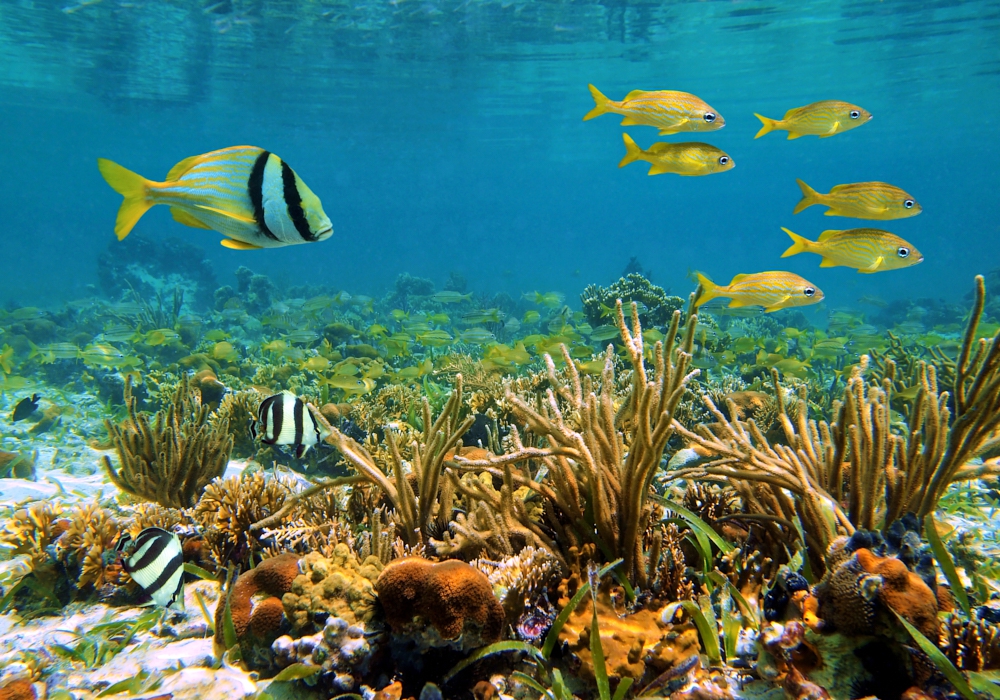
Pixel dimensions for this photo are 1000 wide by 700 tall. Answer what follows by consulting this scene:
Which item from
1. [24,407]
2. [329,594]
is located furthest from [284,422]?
[24,407]

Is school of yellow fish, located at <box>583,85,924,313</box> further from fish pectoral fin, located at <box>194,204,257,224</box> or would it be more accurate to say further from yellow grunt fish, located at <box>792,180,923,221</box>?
fish pectoral fin, located at <box>194,204,257,224</box>

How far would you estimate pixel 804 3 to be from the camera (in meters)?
22.8

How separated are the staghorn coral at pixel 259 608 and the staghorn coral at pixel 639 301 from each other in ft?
31.0

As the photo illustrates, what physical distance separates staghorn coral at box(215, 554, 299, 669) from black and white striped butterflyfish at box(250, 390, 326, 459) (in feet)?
2.26

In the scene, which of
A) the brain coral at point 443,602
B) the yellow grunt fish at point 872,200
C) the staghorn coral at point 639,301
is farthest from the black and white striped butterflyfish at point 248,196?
the staghorn coral at point 639,301

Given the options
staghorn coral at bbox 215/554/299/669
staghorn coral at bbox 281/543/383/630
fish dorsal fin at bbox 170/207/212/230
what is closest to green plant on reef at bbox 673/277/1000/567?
staghorn coral at bbox 281/543/383/630

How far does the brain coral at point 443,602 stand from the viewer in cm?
194

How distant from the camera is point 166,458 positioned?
4.37m

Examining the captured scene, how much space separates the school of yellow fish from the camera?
13.9 ft

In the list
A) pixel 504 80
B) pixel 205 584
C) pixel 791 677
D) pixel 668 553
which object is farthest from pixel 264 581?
pixel 504 80

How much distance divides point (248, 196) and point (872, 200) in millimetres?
5102

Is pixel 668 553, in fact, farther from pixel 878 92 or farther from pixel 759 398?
pixel 878 92

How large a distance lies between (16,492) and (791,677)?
744 cm

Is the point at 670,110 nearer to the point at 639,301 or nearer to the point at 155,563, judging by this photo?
the point at 155,563
